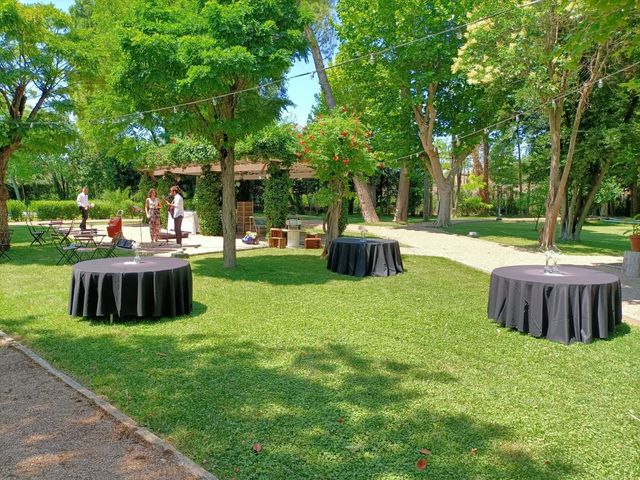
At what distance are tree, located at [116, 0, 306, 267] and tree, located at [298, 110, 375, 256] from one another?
4.95 ft

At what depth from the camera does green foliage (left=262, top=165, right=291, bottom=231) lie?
14930 millimetres

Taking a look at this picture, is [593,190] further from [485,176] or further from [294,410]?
[485,176]

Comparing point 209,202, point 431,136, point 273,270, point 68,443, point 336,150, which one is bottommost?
point 68,443

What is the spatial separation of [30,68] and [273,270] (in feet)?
26.3

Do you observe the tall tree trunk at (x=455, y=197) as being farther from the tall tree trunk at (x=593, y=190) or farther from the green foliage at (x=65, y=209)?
the green foliage at (x=65, y=209)

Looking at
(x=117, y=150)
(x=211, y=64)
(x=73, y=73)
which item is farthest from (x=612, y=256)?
(x=117, y=150)

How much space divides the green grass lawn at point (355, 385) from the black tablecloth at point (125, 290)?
19 centimetres

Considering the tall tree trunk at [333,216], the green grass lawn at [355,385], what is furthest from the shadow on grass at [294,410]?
the tall tree trunk at [333,216]

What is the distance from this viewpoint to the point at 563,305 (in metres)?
5.21

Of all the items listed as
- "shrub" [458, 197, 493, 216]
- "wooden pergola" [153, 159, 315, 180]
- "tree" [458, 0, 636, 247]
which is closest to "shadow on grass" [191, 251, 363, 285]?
"wooden pergola" [153, 159, 315, 180]

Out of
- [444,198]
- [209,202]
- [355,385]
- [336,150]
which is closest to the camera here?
[355,385]

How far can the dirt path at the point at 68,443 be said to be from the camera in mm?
2693

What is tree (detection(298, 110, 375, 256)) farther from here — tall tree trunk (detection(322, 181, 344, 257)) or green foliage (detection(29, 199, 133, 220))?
green foliage (detection(29, 199, 133, 220))


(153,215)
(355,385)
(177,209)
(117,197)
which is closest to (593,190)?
(177,209)
